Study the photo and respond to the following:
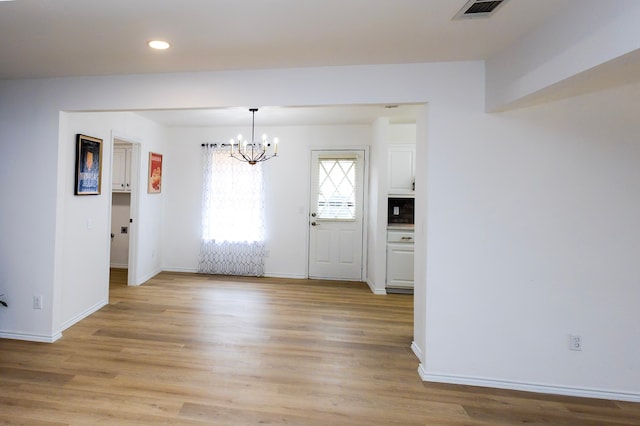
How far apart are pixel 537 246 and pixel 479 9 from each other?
5.44ft

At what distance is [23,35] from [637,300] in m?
4.54

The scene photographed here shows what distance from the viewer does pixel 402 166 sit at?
490cm

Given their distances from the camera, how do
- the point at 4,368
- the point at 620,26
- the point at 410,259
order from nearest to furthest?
the point at 620,26, the point at 4,368, the point at 410,259

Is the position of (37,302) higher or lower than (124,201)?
lower

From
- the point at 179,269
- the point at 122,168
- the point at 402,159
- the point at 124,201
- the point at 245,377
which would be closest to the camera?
the point at 245,377

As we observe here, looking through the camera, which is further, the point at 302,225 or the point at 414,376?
the point at 302,225

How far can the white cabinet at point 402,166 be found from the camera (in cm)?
489

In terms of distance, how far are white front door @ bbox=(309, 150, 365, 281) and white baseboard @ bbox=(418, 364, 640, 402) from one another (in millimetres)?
2887

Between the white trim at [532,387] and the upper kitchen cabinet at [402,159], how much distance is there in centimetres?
293

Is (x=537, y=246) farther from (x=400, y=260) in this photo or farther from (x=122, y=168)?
(x=122, y=168)

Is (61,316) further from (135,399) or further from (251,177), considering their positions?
(251,177)

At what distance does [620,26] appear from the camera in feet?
4.54

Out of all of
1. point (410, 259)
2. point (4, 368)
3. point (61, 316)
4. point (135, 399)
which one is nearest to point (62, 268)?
point (61, 316)

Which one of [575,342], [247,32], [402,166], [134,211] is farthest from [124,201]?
[575,342]
